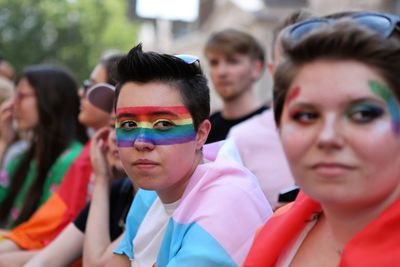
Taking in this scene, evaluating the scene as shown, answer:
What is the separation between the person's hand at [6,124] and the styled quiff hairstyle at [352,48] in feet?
13.8

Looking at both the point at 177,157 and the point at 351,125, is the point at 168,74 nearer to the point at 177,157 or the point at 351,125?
the point at 177,157

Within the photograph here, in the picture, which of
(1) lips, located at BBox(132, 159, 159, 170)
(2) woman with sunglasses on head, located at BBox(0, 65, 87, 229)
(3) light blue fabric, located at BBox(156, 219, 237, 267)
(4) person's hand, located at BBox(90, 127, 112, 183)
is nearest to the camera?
(3) light blue fabric, located at BBox(156, 219, 237, 267)

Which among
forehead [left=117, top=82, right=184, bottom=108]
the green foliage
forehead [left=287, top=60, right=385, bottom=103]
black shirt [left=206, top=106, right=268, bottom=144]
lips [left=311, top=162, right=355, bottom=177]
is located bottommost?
the green foliage

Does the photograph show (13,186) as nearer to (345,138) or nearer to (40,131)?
(40,131)

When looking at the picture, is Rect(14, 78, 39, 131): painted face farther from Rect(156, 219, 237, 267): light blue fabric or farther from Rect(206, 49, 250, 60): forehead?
Rect(156, 219, 237, 267): light blue fabric

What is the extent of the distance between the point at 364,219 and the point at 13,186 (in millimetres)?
3709

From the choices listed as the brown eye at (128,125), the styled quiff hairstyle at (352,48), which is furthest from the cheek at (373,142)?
the brown eye at (128,125)

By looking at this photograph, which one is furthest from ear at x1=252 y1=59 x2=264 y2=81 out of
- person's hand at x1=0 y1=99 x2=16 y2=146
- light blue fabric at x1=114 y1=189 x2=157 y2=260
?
light blue fabric at x1=114 y1=189 x2=157 y2=260

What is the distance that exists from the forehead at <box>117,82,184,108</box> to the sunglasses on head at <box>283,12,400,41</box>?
0.72m

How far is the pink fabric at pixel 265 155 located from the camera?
11.3 ft

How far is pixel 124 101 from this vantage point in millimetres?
2354

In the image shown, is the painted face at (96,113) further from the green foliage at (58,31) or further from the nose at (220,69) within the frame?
the green foliage at (58,31)

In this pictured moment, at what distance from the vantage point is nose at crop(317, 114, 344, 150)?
4.75 ft

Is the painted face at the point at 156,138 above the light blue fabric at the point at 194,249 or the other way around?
above
